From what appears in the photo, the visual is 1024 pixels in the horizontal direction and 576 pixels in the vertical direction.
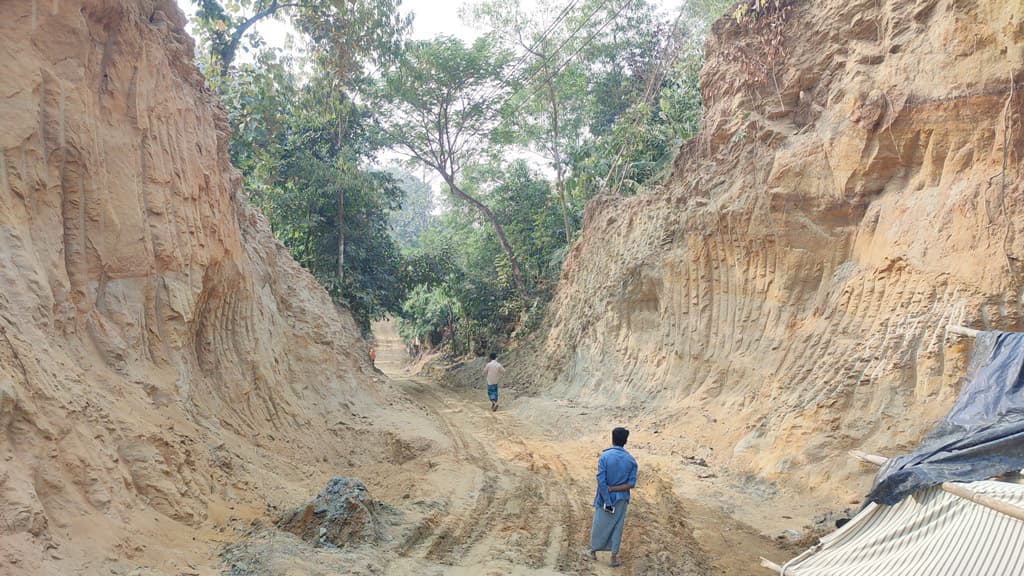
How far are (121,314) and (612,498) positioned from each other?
5.11 meters

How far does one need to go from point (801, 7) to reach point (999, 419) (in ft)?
26.5

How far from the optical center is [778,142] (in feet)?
35.2

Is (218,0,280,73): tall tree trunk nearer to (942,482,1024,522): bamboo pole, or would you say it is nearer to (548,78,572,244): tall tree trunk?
(548,78,572,244): tall tree trunk

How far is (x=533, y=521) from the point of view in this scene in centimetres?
721

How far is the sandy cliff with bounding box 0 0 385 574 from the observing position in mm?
4555

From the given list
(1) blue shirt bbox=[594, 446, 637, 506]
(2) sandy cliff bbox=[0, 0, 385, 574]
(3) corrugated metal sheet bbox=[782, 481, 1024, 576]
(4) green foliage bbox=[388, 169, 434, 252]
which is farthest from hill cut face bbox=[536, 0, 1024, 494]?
(4) green foliage bbox=[388, 169, 434, 252]

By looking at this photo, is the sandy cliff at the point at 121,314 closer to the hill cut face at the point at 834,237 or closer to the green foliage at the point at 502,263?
the hill cut face at the point at 834,237

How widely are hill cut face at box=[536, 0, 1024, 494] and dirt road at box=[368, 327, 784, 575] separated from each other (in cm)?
161

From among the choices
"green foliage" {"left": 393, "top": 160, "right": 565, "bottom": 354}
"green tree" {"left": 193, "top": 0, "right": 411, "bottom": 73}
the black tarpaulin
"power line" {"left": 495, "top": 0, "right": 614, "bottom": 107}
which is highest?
"power line" {"left": 495, "top": 0, "right": 614, "bottom": 107}

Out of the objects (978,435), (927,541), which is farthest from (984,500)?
(978,435)

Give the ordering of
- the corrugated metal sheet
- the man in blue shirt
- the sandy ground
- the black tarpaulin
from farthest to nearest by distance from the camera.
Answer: the man in blue shirt
the sandy ground
the black tarpaulin
the corrugated metal sheet

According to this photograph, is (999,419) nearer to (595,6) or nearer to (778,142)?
(778,142)

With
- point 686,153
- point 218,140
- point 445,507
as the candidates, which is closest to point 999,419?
point 445,507

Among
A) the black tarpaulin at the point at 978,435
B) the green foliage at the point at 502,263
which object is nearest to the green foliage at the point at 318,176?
the green foliage at the point at 502,263
